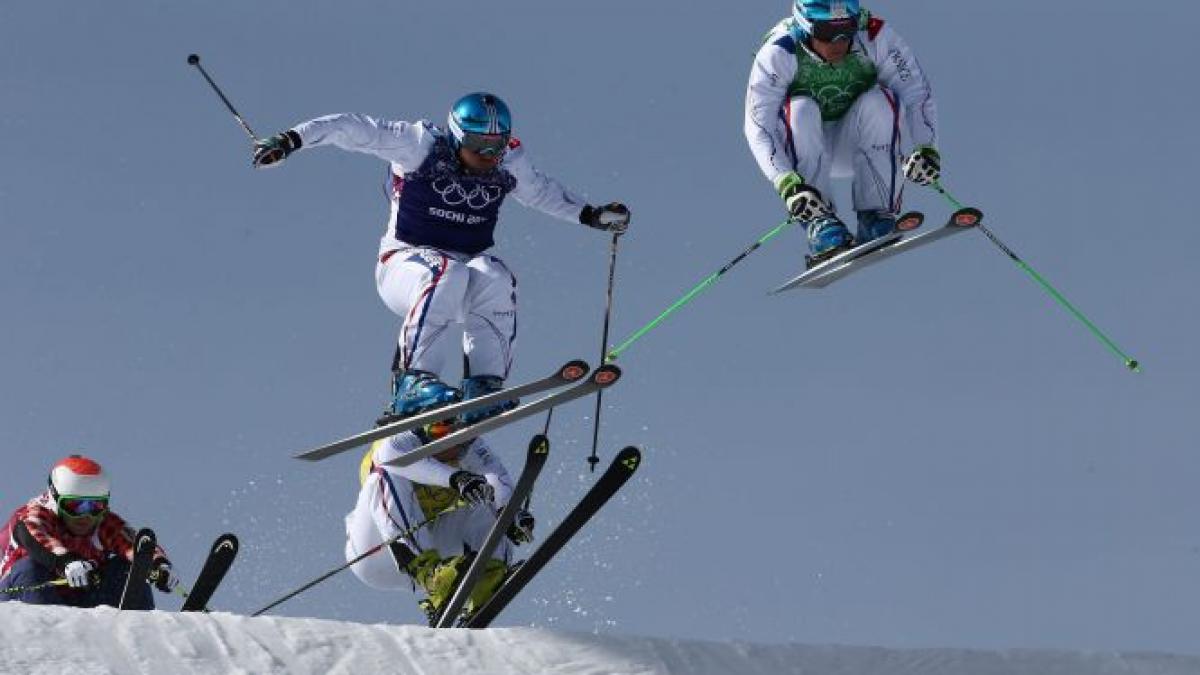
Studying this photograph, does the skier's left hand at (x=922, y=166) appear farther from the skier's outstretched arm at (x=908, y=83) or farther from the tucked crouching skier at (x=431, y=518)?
the tucked crouching skier at (x=431, y=518)

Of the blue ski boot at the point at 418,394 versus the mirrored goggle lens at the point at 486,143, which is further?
the mirrored goggle lens at the point at 486,143

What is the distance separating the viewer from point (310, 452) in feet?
47.8

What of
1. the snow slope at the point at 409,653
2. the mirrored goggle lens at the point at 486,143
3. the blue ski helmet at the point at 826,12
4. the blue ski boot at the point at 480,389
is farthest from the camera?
the blue ski helmet at the point at 826,12

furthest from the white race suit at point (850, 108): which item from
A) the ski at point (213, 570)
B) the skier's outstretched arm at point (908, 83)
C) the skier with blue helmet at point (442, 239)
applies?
the ski at point (213, 570)

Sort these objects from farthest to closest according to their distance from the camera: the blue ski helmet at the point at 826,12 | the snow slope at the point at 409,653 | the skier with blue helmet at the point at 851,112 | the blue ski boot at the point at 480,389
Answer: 1. the skier with blue helmet at the point at 851,112
2. the blue ski helmet at the point at 826,12
3. the blue ski boot at the point at 480,389
4. the snow slope at the point at 409,653

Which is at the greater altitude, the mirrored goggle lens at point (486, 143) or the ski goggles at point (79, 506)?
the mirrored goggle lens at point (486, 143)

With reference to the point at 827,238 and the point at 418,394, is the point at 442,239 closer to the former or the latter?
the point at 418,394

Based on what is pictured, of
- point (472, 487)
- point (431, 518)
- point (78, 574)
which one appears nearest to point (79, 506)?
point (78, 574)

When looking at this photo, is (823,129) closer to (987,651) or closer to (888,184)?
(888,184)

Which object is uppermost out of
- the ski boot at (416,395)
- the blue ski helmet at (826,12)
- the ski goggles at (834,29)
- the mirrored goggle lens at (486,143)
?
the blue ski helmet at (826,12)

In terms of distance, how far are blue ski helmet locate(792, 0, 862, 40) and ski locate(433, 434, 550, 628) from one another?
2.80m

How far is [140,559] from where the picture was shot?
14.5m

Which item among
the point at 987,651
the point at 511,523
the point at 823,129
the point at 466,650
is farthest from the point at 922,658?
the point at 823,129

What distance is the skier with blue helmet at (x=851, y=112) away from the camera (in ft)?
49.8
